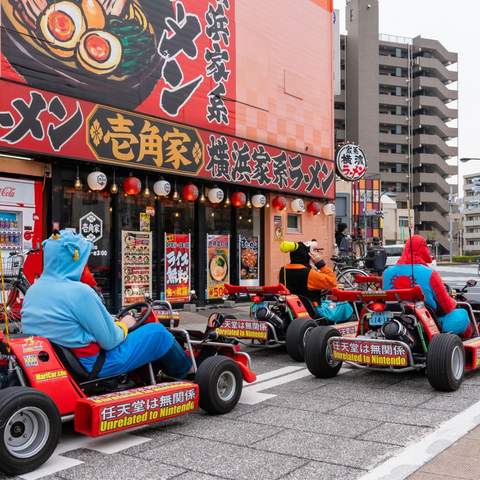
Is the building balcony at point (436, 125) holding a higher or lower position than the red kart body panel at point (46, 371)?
higher

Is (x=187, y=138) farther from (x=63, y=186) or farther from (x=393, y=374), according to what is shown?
(x=393, y=374)

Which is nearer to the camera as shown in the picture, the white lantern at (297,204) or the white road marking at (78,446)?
the white road marking at (78,446)

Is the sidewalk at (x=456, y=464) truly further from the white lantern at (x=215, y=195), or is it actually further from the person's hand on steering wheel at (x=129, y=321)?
the white lantern at (x=215, y=195)

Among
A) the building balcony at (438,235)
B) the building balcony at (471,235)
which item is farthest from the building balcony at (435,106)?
the building balcony at (471,235)

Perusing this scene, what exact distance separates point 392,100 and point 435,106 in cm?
599

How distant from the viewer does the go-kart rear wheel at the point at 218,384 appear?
5383 mm

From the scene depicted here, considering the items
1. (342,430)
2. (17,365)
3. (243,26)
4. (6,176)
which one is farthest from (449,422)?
(243,26)

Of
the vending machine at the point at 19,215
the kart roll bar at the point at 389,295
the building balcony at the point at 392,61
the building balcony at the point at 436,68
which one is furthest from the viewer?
the building balcony at the point at 436,68

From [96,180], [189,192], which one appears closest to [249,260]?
[189,192]

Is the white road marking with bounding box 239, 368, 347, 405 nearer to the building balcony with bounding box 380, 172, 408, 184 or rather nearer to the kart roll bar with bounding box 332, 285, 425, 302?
the kart roll bar with bounding box 332, 285, 425, 302

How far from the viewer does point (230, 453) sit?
4492mm

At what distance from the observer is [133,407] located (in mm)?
4641

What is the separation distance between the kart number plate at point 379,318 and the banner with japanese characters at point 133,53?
6884mm

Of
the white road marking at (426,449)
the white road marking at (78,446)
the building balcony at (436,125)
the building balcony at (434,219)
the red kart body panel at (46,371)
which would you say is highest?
the building balcony at (436,125)
